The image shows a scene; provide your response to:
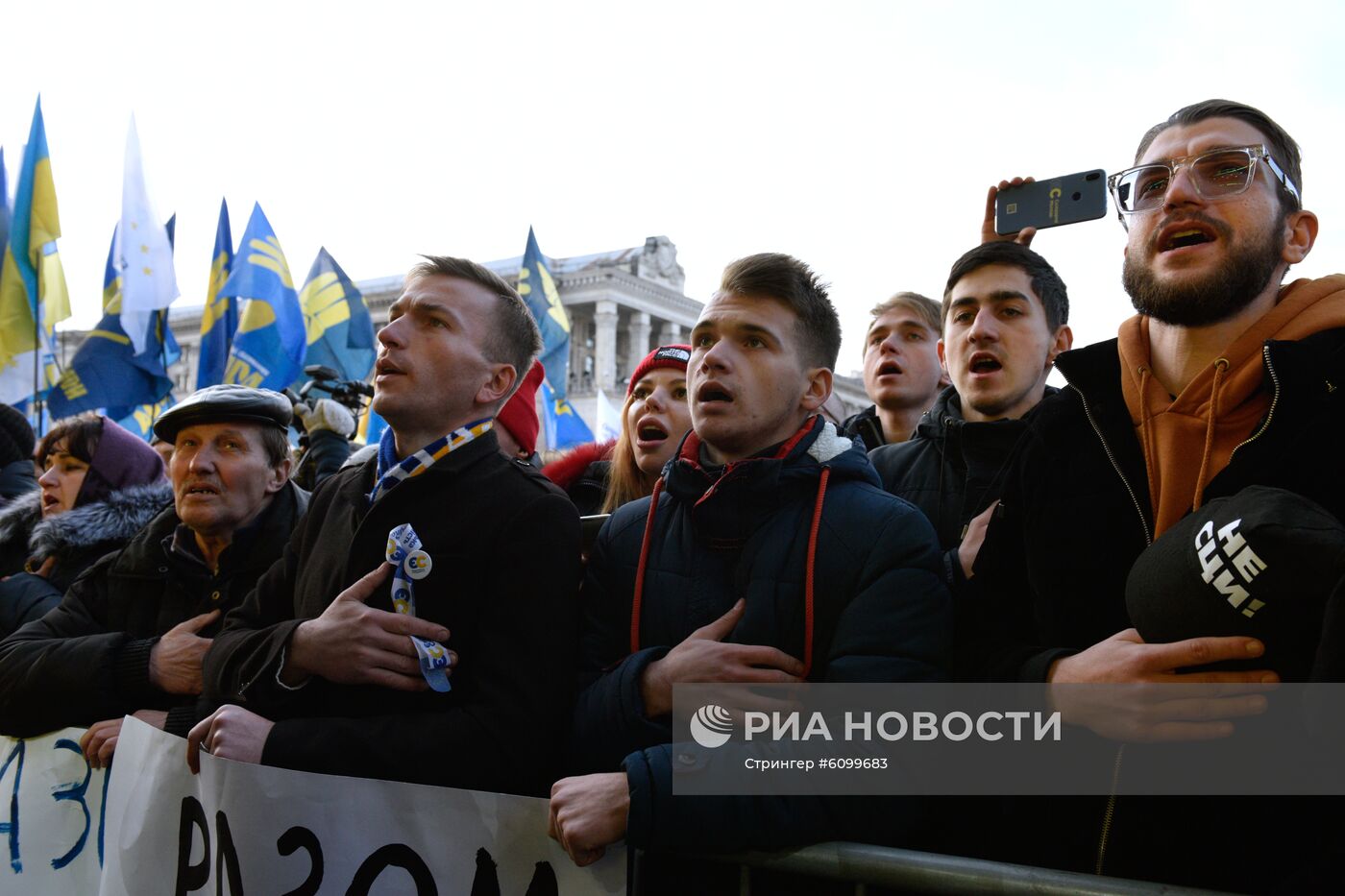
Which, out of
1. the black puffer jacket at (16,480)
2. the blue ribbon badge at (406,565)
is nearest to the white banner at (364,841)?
the blue ribbon badge at (406,565)

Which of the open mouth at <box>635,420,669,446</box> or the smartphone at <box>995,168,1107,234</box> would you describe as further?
the open mouth at <box>635,420,669,446</box>

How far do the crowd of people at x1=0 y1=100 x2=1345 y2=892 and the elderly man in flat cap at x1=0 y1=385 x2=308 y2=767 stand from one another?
0.06 feet

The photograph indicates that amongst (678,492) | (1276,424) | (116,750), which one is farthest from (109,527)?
(1276,424)

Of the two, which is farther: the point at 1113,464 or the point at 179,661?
the point at 179,661

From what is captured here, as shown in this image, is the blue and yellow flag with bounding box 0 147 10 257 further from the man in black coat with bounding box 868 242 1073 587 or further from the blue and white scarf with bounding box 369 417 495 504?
the man in black coat with bounding box 868 242 1073 587

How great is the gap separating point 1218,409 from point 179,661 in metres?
2.38

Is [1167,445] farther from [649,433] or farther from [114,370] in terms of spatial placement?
[114,370]

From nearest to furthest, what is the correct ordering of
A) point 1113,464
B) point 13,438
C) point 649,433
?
point 1113,464 → point 649,433 → point 13,438

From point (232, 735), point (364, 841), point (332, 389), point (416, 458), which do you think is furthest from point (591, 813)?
point (332, 389)

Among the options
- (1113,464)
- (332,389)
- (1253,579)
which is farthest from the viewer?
(332,389)

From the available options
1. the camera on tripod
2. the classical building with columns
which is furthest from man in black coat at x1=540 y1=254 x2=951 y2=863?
the classical building with columns

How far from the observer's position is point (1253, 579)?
50.8 inches

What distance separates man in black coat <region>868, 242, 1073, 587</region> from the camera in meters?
2.70

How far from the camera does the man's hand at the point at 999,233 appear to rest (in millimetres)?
2719
